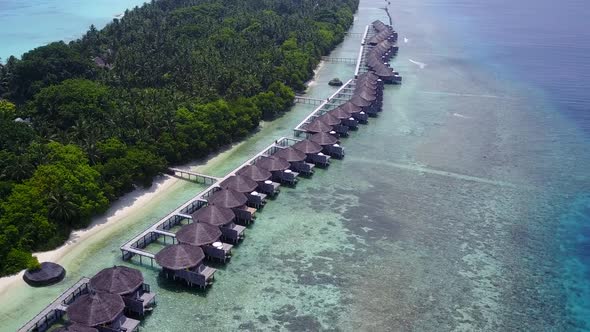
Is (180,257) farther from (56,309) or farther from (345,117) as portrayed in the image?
(345,117)

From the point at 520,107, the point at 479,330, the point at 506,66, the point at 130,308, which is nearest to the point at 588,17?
the point at 506,66

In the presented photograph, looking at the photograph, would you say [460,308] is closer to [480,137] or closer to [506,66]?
[480,137]

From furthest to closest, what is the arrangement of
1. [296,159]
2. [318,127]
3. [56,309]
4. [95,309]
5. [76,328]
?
→ [318,127], [296,159], [56,309], [95,309], [76,328]

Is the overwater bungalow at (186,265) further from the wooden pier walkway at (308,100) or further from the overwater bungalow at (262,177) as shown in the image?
the wooden pier walkway at (308,100)

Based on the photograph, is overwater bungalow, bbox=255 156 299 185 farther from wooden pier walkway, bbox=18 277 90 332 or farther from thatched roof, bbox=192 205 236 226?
wooden pier walkway, bbox=18 277 90 332

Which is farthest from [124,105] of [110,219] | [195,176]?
[110,219]

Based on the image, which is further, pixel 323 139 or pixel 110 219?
pixel 323 139
